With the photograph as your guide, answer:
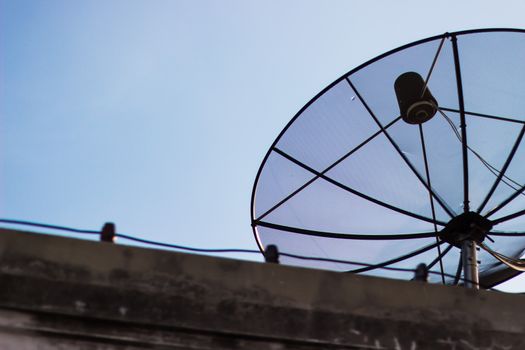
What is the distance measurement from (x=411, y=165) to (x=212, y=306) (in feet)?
18.8

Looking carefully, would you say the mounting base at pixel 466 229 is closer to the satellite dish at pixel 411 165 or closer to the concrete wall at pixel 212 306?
the satellite dish at pixel 411 165

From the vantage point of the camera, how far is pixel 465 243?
936 cm

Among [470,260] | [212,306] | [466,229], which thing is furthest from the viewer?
[466,229]

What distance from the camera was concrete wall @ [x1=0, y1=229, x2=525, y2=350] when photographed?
5164 mm

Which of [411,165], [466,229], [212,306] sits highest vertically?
[411,165]

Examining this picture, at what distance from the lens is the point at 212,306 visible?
17.6 ft

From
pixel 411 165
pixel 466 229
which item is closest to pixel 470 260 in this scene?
pixel 466 229

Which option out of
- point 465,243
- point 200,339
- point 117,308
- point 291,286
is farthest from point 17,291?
point 465,243

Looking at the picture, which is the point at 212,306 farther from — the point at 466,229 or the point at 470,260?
the point at 466,229

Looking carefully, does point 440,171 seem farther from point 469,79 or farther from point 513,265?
point 513,265

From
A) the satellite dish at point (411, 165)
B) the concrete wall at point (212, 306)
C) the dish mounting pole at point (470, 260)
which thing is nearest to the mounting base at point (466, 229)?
the satellite dish at point (411, 165)

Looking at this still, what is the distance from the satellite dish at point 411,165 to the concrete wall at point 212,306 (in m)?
3.97

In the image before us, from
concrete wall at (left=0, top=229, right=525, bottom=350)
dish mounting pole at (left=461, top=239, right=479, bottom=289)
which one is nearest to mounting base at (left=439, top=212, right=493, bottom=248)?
dish mounting pole at (left=461, top=239, right=479, bottom=289)

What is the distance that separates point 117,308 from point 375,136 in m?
6.00
